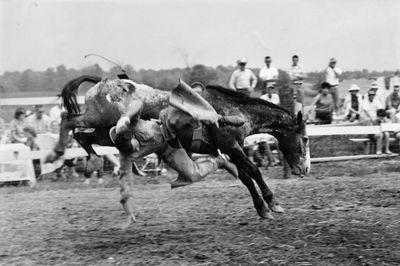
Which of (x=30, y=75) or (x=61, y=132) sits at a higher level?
(x=30, y=75)

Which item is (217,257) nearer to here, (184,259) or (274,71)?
(184,259)

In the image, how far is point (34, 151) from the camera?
11.8 m

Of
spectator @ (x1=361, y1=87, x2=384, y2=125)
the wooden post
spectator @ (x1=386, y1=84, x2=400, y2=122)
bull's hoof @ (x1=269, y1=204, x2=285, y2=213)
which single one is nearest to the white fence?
the wooden post

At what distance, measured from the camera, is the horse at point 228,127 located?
752cm

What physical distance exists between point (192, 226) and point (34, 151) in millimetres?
5469

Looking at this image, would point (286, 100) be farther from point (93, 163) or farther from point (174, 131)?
point (174, 131)

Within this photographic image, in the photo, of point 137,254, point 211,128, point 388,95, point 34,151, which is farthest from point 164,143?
point 388,95

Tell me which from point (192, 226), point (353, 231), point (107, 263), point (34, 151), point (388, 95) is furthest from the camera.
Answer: point (388, 95)

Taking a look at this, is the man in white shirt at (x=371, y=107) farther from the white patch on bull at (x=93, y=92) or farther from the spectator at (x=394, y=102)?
the white patch on bull at (x=93, y=92)

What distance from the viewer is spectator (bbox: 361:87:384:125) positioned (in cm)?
1359

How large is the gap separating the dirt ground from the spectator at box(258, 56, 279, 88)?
2301 mm

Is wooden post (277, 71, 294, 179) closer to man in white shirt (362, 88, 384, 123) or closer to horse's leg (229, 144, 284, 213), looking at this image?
horse's leg (229, 144, 284, 213)

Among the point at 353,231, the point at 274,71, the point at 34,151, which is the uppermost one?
the point at 274,71

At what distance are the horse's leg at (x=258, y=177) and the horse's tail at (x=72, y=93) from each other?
7.45 ft
